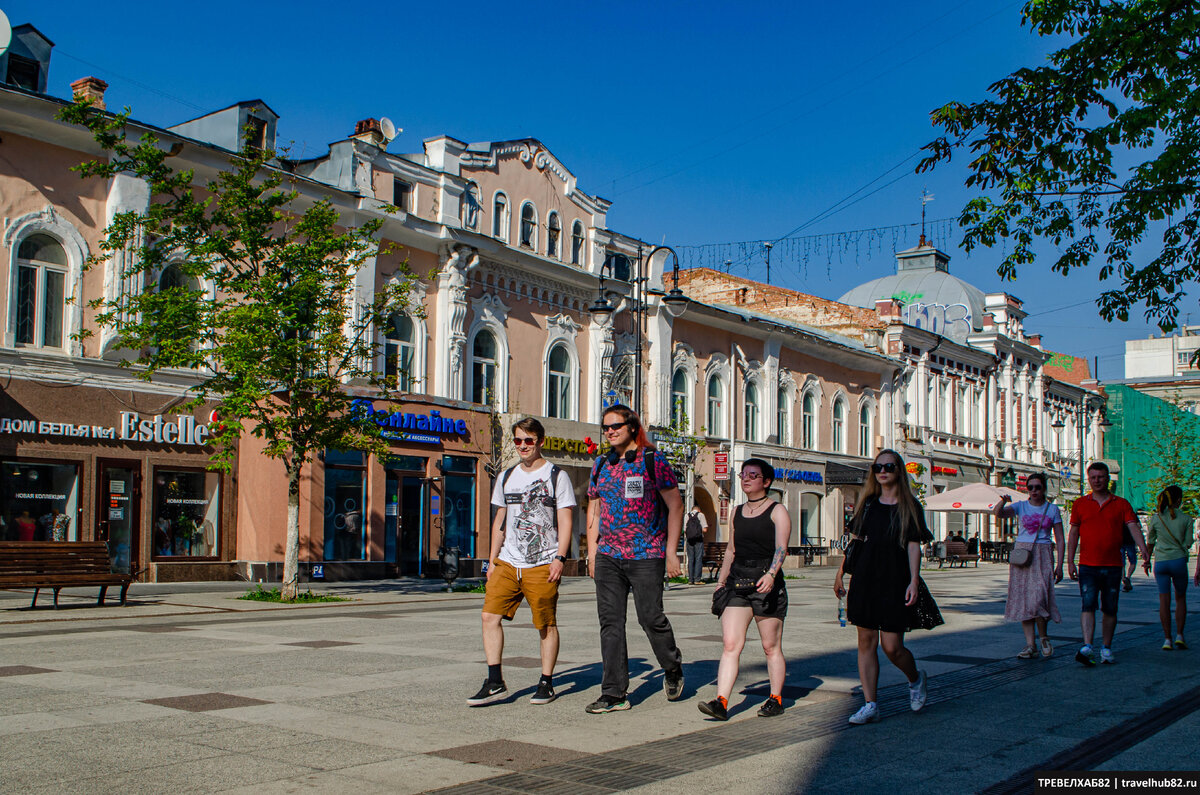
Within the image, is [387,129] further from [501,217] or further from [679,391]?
[679,391]

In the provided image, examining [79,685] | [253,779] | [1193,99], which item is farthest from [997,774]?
[1193,99]

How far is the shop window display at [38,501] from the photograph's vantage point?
1952 cm

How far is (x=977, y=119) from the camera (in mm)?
12516

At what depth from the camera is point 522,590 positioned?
7344mm

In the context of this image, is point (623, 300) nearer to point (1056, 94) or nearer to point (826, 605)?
point (826, 605)

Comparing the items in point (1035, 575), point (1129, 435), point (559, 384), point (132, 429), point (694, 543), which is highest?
point (1129, 435)

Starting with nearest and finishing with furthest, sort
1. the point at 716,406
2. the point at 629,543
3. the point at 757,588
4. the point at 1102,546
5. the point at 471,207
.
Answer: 1. the point at 757,588
2. the point at 629,543
3. the point at 1102,546
4. the point at 471,207
5. the point at 716,406

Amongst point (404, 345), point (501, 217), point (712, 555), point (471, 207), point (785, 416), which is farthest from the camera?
point (785, 416)

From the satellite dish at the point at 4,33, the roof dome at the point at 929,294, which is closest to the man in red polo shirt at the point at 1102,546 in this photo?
the satellite dish at the point at 4,33

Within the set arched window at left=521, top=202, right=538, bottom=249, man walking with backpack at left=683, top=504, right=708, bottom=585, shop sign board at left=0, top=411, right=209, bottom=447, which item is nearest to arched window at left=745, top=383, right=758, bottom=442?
arched window at left=521, top=202, right=538, bottom=249

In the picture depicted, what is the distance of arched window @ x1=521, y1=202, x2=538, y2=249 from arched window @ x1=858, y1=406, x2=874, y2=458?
20815 mm

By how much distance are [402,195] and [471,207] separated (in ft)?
7.24

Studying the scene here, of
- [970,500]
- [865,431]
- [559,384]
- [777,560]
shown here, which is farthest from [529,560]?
[865,431]

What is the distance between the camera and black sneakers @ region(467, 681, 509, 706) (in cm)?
723
